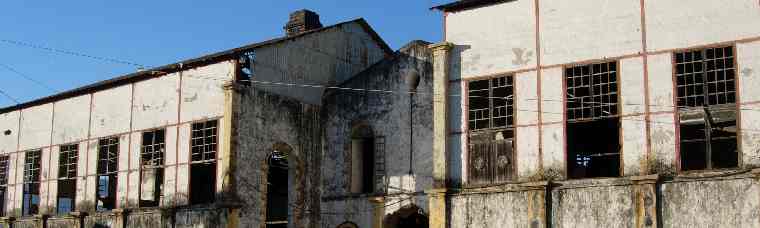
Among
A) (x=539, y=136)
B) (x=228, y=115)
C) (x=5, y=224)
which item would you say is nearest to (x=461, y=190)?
(x=539, y=136)

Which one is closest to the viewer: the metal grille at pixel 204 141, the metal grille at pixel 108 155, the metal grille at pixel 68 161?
the metal grille at pixel 204 141

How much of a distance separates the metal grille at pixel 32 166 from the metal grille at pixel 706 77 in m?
24.1

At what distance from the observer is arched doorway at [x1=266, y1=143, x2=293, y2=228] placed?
1172 inches

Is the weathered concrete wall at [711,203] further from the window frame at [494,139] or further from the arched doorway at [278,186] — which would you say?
the arched doorway at [278,186]

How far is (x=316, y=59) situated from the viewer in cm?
3159

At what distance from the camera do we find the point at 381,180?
94.0ft

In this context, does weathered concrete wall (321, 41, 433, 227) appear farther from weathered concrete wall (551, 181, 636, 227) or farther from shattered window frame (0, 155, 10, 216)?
shattered window frame (0, 155, 10, 216)

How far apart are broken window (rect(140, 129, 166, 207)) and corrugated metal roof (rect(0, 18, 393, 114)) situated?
202 cm

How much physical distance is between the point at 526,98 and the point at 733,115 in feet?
17.1

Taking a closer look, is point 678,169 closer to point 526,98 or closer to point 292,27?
point 526,98

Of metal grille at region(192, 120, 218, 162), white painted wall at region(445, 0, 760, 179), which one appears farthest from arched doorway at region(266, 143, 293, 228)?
white painted wall at region(445, 0, 760, 179)

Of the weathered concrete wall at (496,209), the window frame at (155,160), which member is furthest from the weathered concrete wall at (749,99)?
the window frame at (155,160)

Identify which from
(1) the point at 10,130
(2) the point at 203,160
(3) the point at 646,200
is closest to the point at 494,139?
(3) the point at 646,200

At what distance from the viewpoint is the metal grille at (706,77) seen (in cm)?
2197
